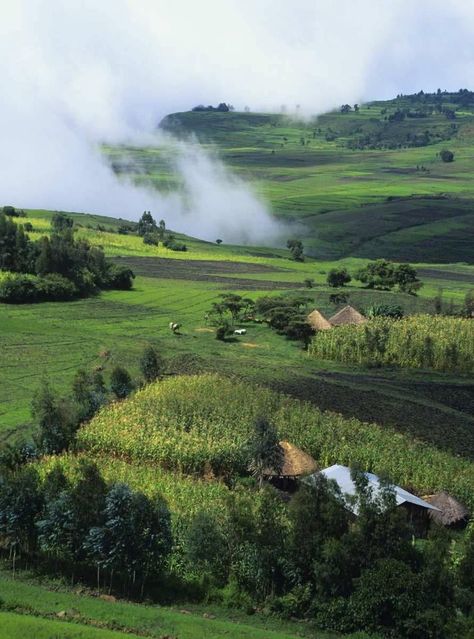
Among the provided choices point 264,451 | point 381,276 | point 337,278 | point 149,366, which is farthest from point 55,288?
point 264,451

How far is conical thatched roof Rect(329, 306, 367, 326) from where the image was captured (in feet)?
237

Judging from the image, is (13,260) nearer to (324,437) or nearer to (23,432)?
(23,432)

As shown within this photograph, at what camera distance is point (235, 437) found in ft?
144

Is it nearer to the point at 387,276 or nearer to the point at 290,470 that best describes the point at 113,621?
the point at 290,470

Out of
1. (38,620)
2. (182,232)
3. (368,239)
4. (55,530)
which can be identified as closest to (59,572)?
(55,530)

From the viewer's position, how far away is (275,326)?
74062mm

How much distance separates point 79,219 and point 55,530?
117942 millimetres

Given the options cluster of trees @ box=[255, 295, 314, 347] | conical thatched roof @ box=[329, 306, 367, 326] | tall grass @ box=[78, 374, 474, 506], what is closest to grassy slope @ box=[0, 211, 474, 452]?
cluster of trees @ box=[255, 295, 314, 347]

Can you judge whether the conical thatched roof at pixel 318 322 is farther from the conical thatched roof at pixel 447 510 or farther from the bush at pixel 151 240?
the bush at pixel 151 240

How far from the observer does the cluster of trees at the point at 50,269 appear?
8381 centimetres

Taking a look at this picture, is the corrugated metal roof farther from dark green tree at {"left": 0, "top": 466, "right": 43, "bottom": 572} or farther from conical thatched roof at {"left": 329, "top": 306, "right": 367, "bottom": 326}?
conical thatched roof at {"left": 329, "top": 306, "right": 367, "bottom": 326}

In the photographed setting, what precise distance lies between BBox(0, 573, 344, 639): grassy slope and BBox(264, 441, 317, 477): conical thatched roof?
428 inches

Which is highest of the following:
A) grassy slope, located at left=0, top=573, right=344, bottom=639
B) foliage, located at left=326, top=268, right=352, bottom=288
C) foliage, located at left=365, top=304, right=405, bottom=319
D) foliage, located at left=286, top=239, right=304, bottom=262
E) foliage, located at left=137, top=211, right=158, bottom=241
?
foliage, located at left=137, top=211, right=158, bottom=241

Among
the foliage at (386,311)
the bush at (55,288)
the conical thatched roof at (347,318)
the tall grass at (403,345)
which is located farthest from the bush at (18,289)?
the foliage at (386,311)
